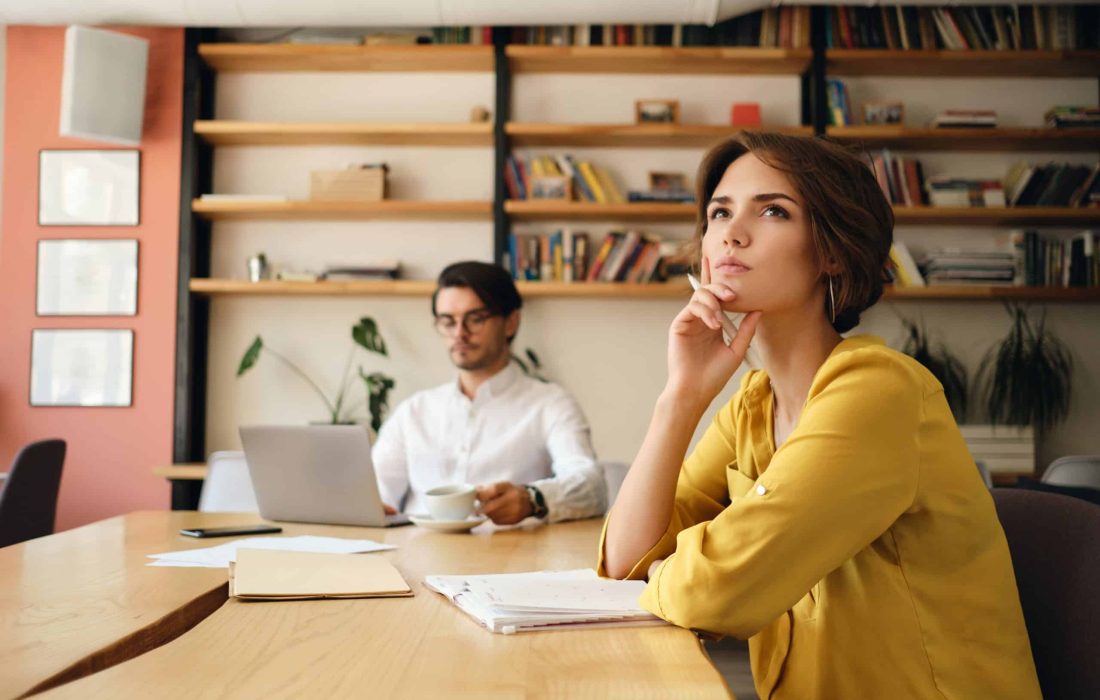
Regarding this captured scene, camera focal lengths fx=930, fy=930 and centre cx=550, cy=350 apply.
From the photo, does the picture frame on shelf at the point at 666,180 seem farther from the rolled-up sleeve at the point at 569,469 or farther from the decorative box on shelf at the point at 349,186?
the rolled-up sleeve at the point at 569,469

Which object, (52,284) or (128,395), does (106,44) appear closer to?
(52,284)

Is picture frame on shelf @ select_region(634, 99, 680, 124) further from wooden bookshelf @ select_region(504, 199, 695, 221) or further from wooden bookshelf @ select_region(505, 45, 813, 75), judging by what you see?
wooden bookshelf @ select_region(504, 199, 695, 221)

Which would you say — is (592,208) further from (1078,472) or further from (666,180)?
(1078,472)

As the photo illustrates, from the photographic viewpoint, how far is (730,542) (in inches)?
36.6

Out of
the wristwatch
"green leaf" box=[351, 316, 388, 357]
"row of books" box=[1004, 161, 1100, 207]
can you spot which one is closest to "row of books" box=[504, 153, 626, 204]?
"green leaf" box=[351, 316, 388, 357]

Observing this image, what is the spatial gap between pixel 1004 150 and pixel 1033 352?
37.1 inches

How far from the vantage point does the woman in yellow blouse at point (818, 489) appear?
94 centimetres

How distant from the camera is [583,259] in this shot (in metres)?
4.01

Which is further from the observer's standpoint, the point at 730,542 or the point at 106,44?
the point at 106,44

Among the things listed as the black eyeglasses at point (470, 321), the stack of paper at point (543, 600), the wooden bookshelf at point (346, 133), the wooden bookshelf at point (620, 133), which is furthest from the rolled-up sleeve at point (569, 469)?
the wooden bookshelf at point (346, 133)

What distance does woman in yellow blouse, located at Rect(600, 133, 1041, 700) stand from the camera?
0.94 m

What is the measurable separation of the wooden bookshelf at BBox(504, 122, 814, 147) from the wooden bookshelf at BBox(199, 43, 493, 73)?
379mm

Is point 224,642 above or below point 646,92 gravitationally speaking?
below

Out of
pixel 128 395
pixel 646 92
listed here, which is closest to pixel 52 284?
pixel 128 395
